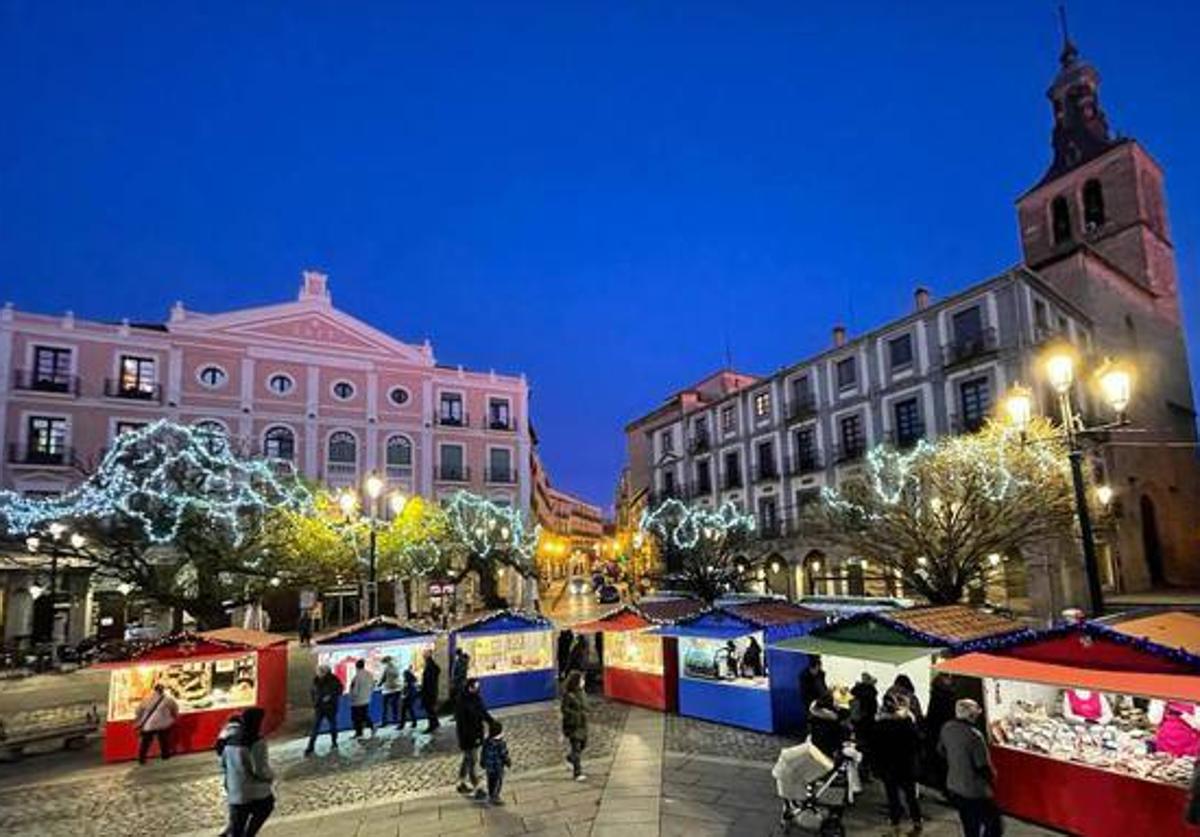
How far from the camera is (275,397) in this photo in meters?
38.0

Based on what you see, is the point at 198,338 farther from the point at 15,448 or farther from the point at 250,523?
the point at 250,523

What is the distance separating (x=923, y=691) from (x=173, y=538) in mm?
19868

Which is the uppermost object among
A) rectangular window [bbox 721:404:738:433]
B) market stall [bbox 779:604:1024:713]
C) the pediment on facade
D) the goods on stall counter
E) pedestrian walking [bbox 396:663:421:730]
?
the pediment on facade

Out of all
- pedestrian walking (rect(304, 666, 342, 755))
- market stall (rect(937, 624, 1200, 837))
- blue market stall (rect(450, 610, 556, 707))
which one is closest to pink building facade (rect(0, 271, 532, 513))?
blue market stall (rect(450, 610, 556, 707))

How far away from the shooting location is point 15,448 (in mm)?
32062

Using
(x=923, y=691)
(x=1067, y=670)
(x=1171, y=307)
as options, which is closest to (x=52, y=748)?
(x=923, y=691)

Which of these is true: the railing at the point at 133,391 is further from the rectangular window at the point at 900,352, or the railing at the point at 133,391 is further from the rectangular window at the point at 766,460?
the rectangular window at the point at 900,352

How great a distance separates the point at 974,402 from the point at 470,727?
83.5 ft

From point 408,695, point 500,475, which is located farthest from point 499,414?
point 408,695

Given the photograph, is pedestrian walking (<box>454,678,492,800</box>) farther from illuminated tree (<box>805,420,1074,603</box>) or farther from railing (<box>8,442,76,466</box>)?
railing (<box>8,442,76,466</box>)

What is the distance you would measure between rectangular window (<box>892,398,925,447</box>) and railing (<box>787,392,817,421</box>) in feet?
15.8

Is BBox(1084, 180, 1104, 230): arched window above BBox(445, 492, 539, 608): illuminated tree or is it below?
above

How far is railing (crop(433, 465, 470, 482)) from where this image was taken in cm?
4191

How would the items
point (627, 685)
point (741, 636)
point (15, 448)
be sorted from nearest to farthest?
point (741, 636) → point (627, 685) → point (15, 448)
